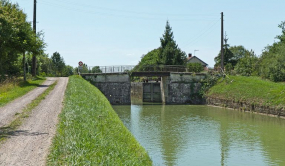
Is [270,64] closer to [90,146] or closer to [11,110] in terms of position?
[11,110]

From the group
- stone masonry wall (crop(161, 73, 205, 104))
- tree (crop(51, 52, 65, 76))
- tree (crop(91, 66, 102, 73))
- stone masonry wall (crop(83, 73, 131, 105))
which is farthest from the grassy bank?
tree (crop(51, 52, 65, 76))

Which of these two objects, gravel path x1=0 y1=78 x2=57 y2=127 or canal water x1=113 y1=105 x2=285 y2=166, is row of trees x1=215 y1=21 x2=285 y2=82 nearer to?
canal water x1=113 y1=105 x2=285 y2=166

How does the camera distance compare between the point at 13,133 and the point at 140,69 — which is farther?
the point at 140,69

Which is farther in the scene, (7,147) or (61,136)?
(61,136)

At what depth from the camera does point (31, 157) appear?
8.45m

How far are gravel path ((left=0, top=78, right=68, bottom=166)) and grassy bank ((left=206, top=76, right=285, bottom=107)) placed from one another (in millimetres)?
21937

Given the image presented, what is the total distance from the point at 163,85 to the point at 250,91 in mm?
14866

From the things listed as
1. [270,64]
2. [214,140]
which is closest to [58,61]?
[270,64]

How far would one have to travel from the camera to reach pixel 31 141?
400 inches

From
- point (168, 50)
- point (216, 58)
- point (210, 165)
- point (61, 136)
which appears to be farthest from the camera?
point (216, 58)

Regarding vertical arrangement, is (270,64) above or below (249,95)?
above

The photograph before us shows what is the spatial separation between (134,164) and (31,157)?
2.38 meters

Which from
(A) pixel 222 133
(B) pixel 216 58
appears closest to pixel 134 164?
(A) pixel 222 133

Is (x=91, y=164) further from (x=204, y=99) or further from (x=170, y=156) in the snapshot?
(x=204, y=99)
